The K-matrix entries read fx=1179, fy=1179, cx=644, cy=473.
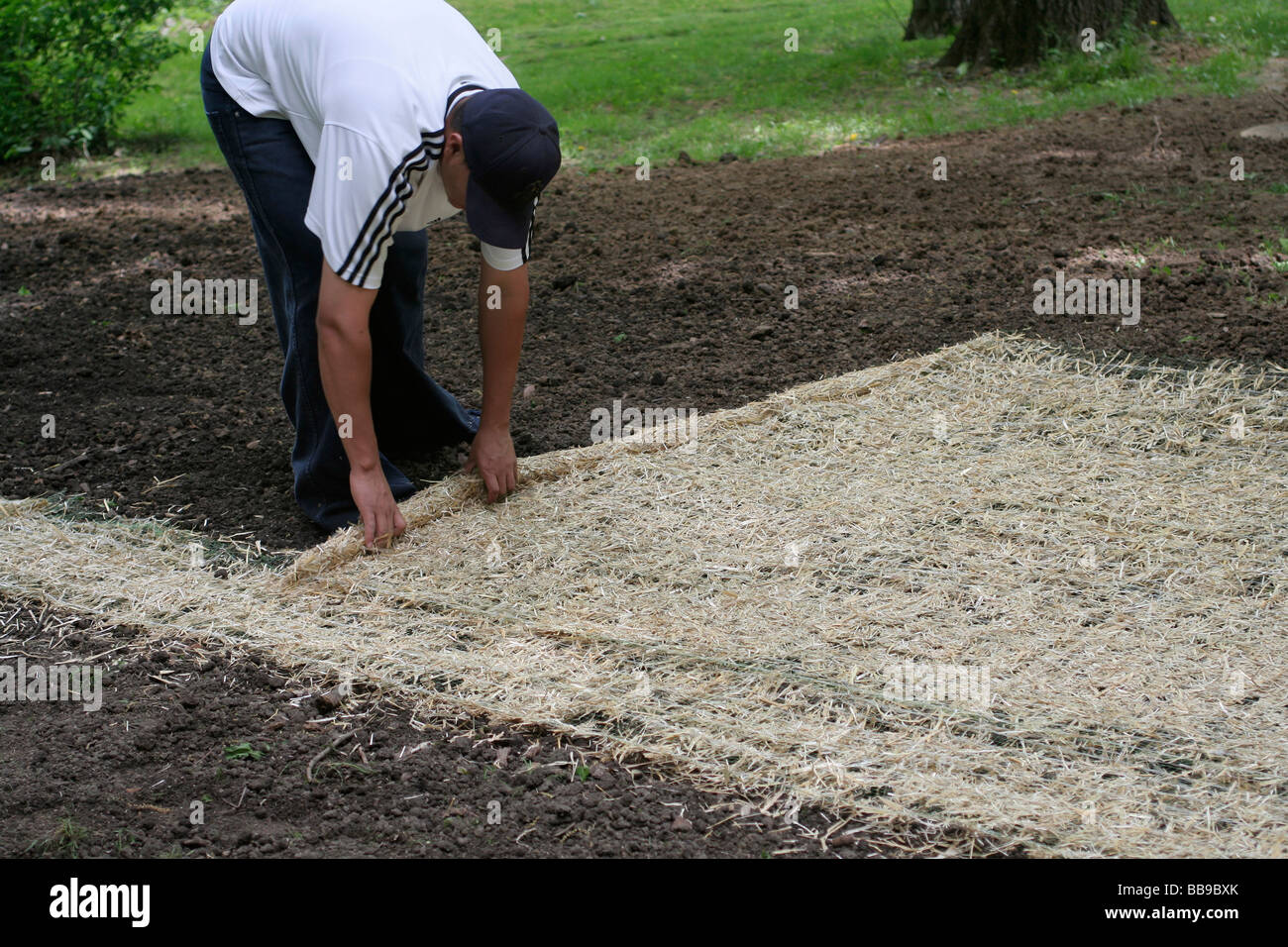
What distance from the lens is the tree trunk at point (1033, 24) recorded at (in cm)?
966

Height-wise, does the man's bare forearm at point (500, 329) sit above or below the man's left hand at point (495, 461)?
above

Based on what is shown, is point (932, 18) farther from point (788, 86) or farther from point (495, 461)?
point (495, 461)

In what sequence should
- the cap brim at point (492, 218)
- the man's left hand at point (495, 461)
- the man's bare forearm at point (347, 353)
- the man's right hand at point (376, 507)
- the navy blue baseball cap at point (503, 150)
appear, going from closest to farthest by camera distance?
the navy blue baseball cap at point (503, 150)
the cap brim at point (492, 218)
the man's bare forearm at point (347, 353)
the man's right hand at point (376, 507)
the man's left hand at point (495, 461)

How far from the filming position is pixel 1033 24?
979 cm

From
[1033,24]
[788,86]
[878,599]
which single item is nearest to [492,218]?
[878,599]

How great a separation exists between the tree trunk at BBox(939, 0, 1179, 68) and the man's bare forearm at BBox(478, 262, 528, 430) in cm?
794

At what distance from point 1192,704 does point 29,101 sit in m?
9.43

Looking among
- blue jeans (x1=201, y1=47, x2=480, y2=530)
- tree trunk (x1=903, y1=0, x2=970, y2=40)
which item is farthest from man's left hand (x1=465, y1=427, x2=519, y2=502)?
tree trunk (x1=903, y1=0, x2=970, y2=40)

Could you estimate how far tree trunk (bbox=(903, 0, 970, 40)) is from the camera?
472 inches

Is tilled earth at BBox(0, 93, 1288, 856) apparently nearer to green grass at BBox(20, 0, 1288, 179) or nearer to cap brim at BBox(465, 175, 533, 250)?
green grass at BBox(20, 0, 1288, 179)

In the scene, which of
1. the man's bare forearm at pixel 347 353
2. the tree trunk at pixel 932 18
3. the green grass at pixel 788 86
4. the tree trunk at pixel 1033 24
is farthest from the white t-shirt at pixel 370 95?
the tree trunk at pixel 932 18

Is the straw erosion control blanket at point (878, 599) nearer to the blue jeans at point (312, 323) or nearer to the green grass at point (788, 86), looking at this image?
the blue jeans at point (312, 323)

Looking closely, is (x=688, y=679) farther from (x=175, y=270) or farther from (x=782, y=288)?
(x=175, y=270)

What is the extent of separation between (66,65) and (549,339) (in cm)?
613
